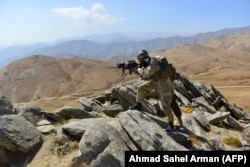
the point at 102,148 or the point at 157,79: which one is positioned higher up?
the point at 157,79

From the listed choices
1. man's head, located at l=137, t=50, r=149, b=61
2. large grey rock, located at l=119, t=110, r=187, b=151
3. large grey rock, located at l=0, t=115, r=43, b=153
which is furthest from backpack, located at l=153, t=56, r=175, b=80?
large grey rock, located at l=0, t=115, r=43, b=153

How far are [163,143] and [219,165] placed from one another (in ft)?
6.71

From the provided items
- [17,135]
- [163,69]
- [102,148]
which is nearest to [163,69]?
[163,69]

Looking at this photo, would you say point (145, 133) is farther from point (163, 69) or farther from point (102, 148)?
point (163, 69)

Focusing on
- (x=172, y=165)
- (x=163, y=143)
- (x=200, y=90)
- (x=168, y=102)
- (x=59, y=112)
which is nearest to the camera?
(x=172, y=165)

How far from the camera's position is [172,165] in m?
11.6

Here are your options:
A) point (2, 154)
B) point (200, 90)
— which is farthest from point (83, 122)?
point (200, 90)

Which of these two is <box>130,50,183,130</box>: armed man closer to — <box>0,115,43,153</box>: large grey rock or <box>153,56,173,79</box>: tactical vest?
<box>153,56,173,79</box>: tactical vest

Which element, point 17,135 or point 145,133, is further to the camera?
point 17,135

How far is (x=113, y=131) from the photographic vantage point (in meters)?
13.2

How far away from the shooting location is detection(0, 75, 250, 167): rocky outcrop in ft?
40.7

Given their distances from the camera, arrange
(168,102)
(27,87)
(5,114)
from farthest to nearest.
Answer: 1. (27,87)
2. (5,114)
3. (168,102)

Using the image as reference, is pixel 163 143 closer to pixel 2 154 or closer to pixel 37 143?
pixel 37 143

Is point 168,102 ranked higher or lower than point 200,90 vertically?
higher
